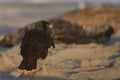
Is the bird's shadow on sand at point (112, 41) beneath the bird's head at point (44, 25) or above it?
beneath

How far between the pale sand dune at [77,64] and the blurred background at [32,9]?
12099mm

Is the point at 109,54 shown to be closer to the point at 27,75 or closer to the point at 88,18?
the point at 27,75

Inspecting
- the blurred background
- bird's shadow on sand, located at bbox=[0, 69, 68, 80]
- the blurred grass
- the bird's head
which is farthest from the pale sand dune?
the blurred background

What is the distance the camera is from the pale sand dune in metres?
9.37

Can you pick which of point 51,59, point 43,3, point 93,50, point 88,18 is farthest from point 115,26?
point 43,3

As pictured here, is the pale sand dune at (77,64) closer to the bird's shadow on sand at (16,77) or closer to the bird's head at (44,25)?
the bird's shadow on sand at (16,77)

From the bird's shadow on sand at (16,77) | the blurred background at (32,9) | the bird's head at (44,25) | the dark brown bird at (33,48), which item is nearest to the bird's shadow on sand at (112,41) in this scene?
the bird's head at (44,25)

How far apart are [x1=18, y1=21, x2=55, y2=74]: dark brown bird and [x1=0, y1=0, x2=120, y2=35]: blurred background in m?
14.8

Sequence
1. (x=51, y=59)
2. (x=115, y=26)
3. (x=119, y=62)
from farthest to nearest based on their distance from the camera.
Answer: (x=115, y=26) < (x=51, y=59) < (x=119, y=62)

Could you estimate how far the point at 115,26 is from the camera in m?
17.7

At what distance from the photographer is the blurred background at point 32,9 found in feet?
89.8

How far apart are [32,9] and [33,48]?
26920 millimetres

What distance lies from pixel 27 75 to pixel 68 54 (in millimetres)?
2960

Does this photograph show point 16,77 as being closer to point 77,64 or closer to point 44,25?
point 44,25
